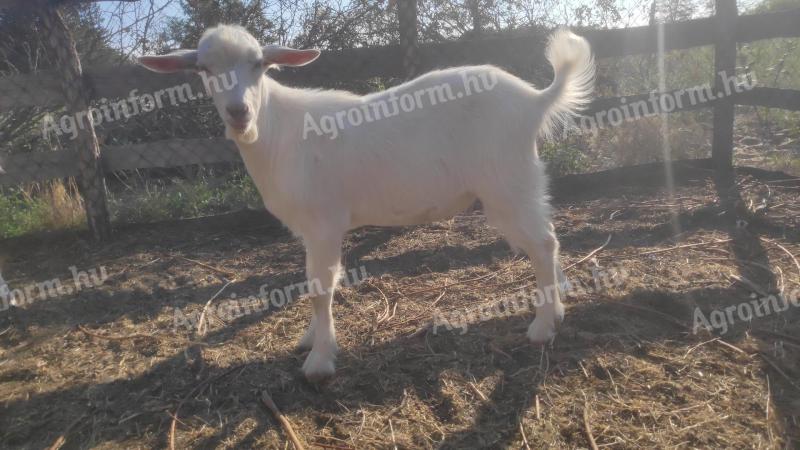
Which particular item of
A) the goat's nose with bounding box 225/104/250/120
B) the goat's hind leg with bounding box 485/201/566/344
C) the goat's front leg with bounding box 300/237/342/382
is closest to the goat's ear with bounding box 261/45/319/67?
the goat's nose with bounding box 225/104/250/120

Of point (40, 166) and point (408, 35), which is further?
point (408, 35)

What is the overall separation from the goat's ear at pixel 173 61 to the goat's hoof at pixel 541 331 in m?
2.61

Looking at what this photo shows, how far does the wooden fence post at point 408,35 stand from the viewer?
539 centimetres

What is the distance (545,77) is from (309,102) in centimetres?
518

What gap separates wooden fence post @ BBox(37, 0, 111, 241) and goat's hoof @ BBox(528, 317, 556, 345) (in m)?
4.47

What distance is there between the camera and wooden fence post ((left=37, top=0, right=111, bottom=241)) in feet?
16.1

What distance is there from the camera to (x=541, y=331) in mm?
3215

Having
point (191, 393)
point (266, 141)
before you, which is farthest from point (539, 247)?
point (191, 393)

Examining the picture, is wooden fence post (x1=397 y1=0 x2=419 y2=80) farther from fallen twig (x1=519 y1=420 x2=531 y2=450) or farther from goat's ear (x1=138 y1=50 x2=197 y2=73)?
fallen twig (x1=519 y1=420 x2=531 y2=450)

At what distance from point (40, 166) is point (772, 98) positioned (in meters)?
7.86

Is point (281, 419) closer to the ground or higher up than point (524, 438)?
higher up

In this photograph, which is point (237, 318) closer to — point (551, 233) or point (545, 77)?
point (551, 233)

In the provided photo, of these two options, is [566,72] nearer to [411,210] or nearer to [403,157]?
[403,157]

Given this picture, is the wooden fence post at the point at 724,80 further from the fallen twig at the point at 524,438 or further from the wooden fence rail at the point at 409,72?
the fallen twig at the point at 524,438
